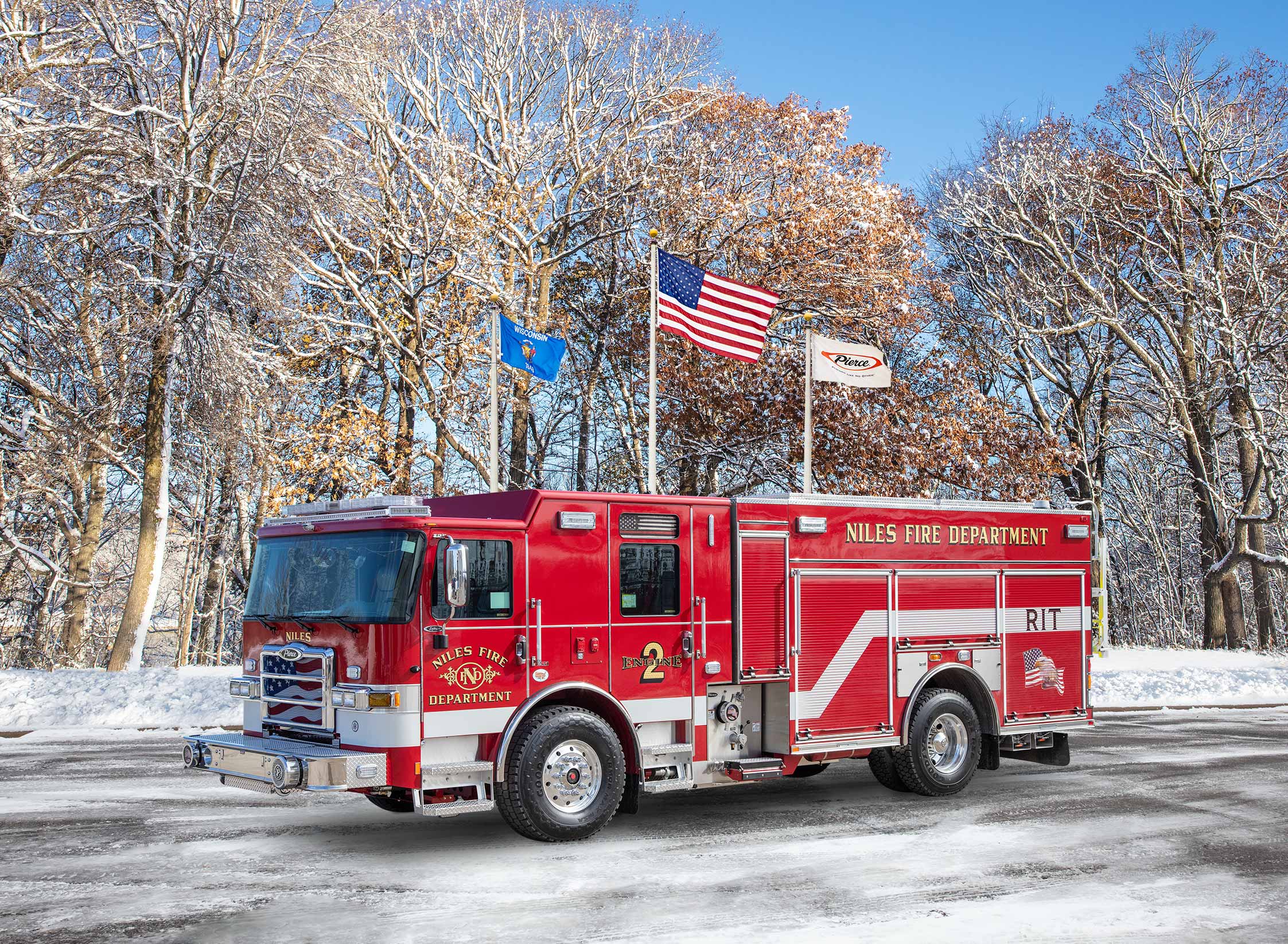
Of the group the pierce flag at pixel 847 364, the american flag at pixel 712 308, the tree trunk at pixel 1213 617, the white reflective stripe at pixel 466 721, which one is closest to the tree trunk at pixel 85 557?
the american flag at pixel 712 308

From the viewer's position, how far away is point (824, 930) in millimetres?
6863

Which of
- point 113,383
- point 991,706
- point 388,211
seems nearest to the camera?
point 991,706

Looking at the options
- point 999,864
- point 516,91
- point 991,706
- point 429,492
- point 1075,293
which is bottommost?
point 999,864

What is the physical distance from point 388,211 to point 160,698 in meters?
13.9

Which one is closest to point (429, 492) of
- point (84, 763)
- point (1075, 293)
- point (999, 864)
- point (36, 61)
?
point (36, 61)

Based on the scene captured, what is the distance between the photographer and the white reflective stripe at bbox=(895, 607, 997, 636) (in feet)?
37.7

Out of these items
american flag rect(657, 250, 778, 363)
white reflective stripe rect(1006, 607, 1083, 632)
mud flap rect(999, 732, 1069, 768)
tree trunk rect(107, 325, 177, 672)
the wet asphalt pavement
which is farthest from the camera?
tree trunk rect(107, 325, 177, 672)

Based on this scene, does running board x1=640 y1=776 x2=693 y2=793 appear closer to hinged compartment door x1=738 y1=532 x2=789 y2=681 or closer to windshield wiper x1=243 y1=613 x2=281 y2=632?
hinged compartment door x1=738 y1=532 x2=789 y2=681

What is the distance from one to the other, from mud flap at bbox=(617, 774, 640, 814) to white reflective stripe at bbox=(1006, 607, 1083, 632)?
449 centimetres

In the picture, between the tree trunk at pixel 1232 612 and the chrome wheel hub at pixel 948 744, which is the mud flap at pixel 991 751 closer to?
the chrome wheel hub at pixel 948 744

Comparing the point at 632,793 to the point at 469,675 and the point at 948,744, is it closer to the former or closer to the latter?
the point at 469,675

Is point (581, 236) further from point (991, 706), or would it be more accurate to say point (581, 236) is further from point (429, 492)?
point (991, 706)

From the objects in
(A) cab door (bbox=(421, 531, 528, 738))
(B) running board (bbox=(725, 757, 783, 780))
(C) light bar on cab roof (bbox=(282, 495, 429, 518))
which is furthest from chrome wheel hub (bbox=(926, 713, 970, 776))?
(C) light bar on cab roof (bbox=(282, 495, 429, 518))

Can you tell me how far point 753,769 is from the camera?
1032 cm
